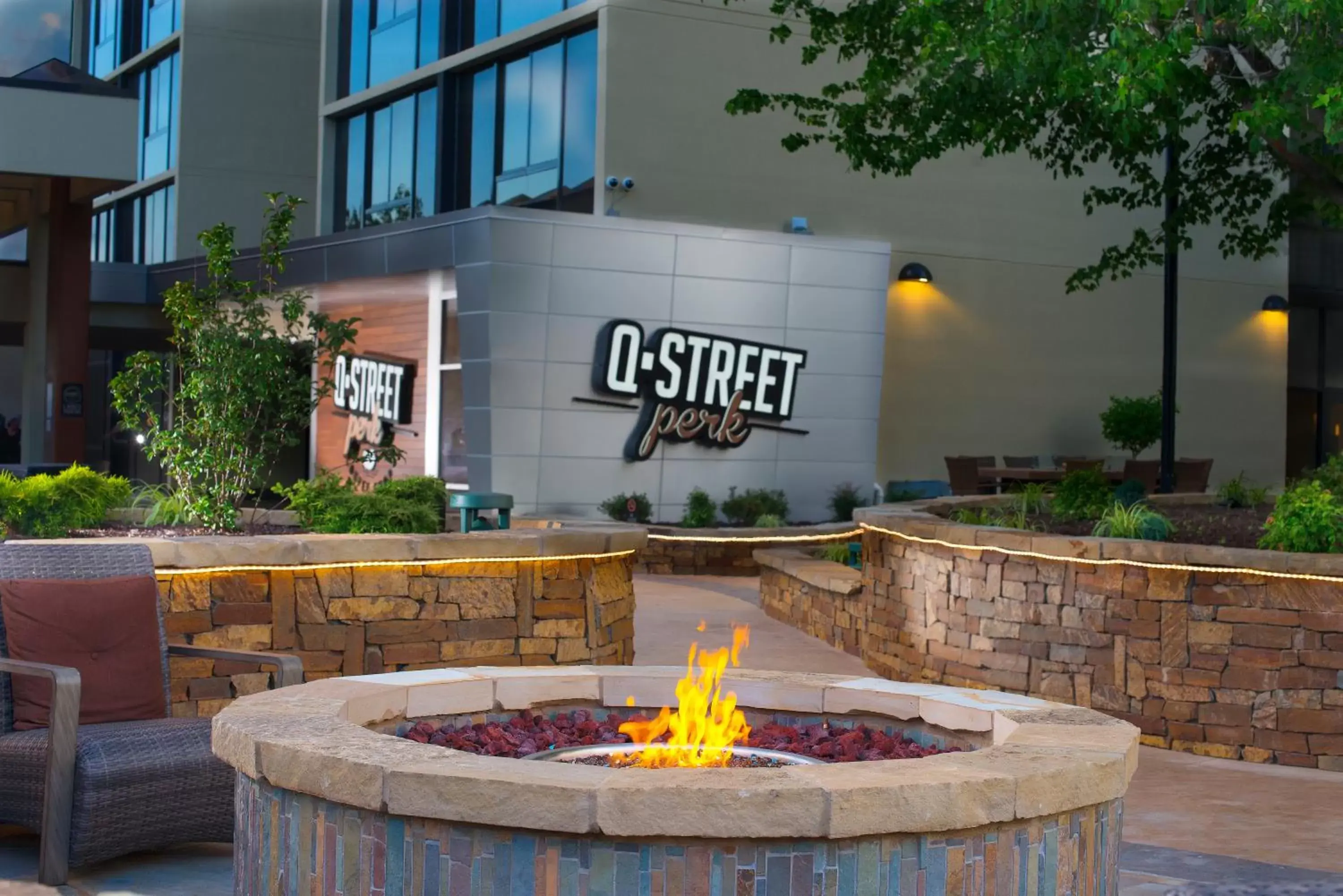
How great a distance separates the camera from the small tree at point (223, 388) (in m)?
9.66

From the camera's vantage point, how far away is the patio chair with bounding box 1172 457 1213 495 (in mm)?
19750

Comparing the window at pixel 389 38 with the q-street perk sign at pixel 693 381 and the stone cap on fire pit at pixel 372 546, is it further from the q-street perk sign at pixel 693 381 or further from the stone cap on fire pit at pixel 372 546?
the stone cap on fire pit at pixel 372 546

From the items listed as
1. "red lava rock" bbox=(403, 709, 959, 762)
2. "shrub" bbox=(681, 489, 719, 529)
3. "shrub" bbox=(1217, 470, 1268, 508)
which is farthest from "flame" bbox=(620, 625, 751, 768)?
"shrub" bbox=(681, 489, 719, 529)

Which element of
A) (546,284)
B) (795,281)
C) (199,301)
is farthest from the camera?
(795,281)

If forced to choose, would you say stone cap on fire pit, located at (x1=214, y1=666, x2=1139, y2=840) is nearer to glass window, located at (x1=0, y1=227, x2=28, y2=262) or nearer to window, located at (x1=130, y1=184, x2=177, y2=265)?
window, located at (x1=130, y1=184, x2=177, y2=265)

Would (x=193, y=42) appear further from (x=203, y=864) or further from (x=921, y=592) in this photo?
(x=203, y=864)

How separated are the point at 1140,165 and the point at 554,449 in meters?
7.20

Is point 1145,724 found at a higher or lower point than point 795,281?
lower

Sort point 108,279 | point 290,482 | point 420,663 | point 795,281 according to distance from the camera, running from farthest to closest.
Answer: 1. point 290,482
2. point 108,279
3. point 795,281
4. point 420,663

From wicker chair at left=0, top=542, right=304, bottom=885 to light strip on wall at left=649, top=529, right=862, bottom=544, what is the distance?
1147 cm

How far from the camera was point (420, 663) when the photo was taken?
824cm

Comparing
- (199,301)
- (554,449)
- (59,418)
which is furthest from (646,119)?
(199,301)

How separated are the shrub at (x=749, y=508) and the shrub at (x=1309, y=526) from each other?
9.84 meters

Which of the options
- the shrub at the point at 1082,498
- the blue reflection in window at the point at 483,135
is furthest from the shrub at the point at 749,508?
the shrub at the point at 1082,498
